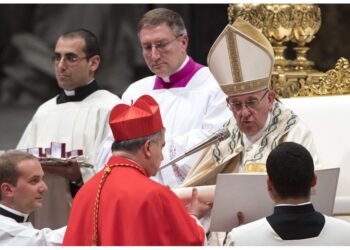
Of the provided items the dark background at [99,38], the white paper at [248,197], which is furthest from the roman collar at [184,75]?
the dark background at [99,38]

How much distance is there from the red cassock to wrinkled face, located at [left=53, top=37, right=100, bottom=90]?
231cm

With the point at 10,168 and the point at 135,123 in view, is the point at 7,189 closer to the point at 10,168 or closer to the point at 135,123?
the point at 10,168

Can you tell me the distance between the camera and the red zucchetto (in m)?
5.27

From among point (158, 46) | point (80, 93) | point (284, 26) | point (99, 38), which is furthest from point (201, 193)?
point (99, 38)

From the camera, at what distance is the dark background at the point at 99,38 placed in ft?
34.0

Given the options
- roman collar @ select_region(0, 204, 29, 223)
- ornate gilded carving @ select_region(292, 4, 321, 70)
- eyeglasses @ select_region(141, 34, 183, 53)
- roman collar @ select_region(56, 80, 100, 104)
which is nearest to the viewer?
roman collar @ select_region(0, 204, 29, 223)

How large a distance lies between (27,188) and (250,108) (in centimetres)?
106

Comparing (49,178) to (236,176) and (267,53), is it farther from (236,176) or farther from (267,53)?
(236,176)

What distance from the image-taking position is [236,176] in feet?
17.8

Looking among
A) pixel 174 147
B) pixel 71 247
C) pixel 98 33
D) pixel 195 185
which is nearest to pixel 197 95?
pixel 174 147

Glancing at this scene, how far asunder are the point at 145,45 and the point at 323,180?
173cm

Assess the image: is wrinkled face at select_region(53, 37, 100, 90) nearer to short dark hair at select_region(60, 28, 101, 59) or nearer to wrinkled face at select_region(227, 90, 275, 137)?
short dark hair at select_region(60, 28, 101, 59)

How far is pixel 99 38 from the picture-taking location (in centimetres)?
1066

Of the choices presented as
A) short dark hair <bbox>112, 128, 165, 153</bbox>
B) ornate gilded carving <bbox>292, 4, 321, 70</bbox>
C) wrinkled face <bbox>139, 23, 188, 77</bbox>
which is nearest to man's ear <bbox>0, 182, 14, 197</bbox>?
short dark hair <bbox>112, 128, 165, 153</bbox>
